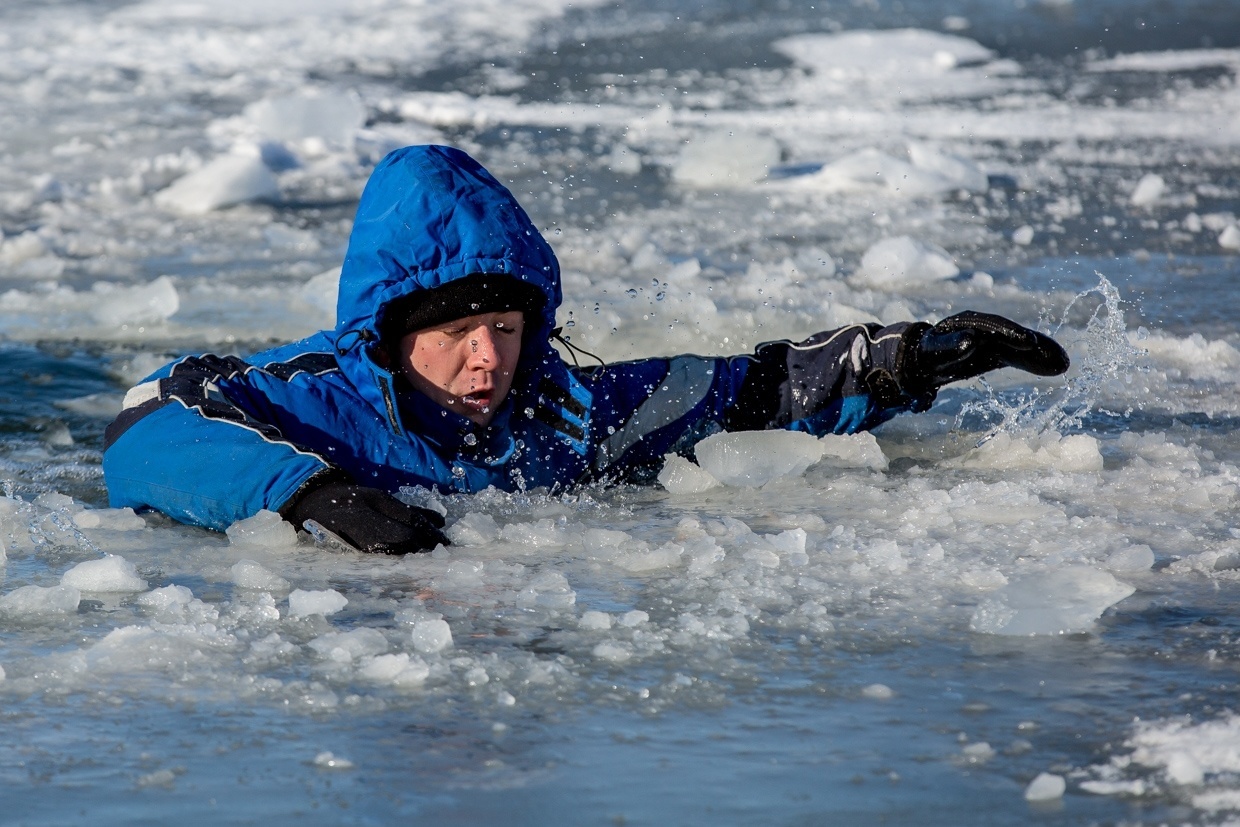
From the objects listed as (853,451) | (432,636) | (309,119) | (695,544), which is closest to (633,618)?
(432,636)

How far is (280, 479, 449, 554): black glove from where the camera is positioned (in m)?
2.95

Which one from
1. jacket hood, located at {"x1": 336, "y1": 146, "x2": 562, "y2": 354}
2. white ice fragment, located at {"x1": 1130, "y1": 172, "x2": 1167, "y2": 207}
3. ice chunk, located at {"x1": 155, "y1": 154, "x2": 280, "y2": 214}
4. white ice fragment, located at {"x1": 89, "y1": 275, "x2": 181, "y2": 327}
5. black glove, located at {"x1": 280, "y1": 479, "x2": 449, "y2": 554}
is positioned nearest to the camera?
black glove, located at {"x1": 280, "y1": 479, "x2": 449, "y2": 554}

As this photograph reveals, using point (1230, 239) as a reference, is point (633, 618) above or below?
below

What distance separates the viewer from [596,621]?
254 cm

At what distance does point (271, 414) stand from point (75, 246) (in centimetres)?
364

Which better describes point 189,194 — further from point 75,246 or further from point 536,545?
point 536,545

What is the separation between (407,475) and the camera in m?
3.45

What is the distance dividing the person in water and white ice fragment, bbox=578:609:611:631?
0.78 metres

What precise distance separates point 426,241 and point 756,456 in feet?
3.04

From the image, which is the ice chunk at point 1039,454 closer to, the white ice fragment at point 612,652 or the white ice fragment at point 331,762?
the white ice fragment at point 612,652

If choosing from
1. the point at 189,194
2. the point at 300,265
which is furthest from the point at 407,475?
the point at 189,194

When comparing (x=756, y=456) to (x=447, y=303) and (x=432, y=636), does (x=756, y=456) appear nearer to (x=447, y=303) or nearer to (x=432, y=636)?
(x=447, y=303)

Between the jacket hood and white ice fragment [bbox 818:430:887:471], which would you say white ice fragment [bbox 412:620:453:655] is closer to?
the jacket hood

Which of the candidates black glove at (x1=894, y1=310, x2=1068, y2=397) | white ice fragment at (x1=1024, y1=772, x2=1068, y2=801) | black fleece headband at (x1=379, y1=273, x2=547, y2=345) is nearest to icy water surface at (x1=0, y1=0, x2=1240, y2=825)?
white ice fragment at (x1=1024, y1=772, x2=1068, y2=801)
